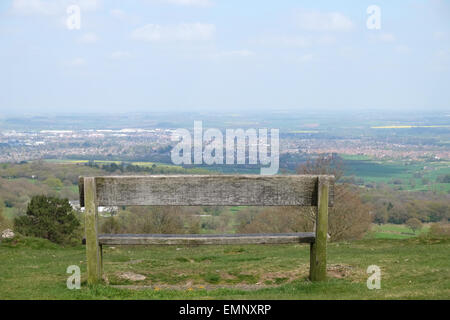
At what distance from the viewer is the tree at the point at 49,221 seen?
30.4 m

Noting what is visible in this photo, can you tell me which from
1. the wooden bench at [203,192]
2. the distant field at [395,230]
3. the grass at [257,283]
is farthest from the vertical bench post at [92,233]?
the distant field at [395,230]

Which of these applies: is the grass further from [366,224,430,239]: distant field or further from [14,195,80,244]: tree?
[366,224,430,239]: distant field

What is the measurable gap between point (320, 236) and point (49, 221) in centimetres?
2768

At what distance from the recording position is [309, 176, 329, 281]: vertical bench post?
253 inches

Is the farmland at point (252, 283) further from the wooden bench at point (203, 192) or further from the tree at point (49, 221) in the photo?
the tree at point (49, 221)

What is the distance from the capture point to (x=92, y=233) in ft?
21.4

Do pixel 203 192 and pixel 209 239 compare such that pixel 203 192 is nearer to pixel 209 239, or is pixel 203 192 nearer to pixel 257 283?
pixel 209 239

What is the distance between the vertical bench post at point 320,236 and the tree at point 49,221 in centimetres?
2734

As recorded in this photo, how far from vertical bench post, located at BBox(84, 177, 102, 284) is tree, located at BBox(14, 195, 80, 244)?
2598cm

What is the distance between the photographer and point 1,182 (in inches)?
2283
